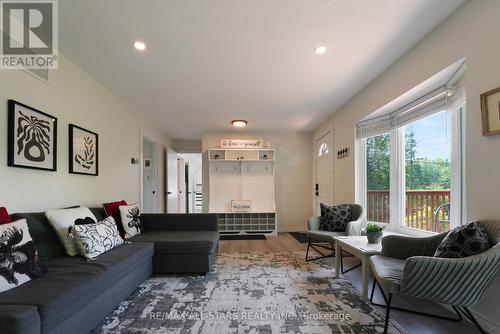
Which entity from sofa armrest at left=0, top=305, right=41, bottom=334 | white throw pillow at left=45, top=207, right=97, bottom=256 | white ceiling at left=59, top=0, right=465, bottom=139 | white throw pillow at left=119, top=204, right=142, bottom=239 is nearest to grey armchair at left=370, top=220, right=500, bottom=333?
white ceiling at left=59, top=0, right=465, bottom=139

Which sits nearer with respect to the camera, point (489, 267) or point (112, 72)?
point (489, 267)

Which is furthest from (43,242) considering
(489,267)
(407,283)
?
(489,267)

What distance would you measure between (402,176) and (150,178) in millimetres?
4596

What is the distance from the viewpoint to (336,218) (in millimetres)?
3459

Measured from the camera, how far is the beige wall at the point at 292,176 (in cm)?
589

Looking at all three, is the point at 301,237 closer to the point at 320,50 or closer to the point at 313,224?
the point at 313,224

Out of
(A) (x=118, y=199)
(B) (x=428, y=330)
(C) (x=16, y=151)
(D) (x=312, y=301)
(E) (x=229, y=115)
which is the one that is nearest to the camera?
(B) (x=428, y=330)

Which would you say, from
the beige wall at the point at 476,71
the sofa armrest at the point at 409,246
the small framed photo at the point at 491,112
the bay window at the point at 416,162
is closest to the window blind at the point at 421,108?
the bay window at the point at 416,162

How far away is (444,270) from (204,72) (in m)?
2.69

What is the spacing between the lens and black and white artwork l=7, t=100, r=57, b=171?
193cm

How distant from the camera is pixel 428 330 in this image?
1766mm

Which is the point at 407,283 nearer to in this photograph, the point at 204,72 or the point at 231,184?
the point at 204,72

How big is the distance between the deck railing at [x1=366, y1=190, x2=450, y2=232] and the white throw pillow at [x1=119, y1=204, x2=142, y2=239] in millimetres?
3188

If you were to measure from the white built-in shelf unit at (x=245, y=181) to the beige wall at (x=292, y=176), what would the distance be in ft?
0.99
